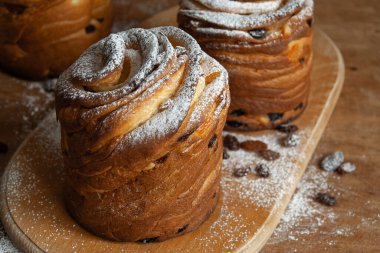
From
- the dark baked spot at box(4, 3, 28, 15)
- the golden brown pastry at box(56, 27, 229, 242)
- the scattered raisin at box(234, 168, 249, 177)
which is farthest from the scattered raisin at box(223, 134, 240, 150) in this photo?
the dark baked spot at box(4, 3, 28, 15)

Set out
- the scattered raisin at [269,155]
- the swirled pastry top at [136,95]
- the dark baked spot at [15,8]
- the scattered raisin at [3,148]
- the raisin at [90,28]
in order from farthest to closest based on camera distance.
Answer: the raisin at [90,28]
the dark baked spot at [15,8]
the scattered raisin at [3,148]
the scattered raisin at [269,155]
the swirled pastry top at [136,95]

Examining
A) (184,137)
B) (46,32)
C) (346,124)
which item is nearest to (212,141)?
(184,137)

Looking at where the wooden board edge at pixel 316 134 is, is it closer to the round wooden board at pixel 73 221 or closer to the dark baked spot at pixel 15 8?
the round wooden board at pixel 73 221

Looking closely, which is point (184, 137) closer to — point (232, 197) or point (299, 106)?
point (232, 197)

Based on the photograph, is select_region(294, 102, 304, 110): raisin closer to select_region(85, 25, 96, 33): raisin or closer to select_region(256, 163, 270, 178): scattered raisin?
select_region(256, 163, 270, 178): scattered raisin

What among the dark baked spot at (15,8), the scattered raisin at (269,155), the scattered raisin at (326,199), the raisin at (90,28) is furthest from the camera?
the raisin at (90,28)

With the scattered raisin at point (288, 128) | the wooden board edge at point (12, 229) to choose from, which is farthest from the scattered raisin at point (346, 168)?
the wooden board edge at point (12, 229)

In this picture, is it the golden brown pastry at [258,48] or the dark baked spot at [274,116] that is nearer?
the golden brown pastry at [258,48]
